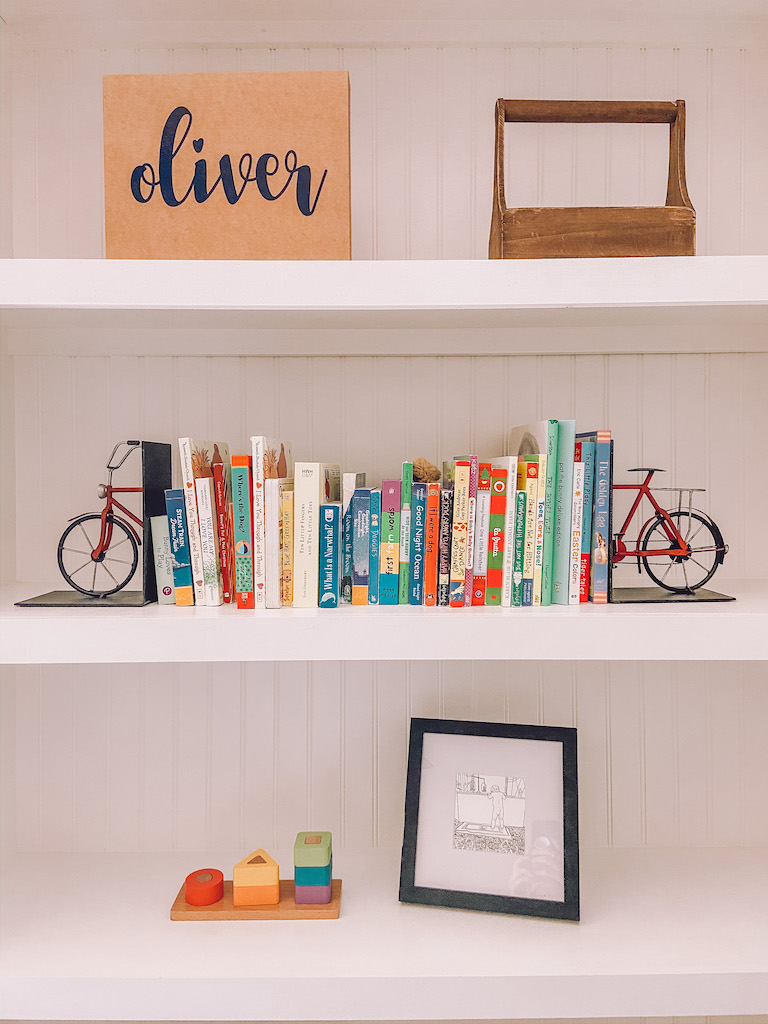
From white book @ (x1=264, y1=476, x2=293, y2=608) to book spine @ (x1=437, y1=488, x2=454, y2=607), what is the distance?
223 millimetres

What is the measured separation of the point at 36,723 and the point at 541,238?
113cm

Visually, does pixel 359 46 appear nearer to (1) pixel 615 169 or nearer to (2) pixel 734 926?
(1) pixel 615 169

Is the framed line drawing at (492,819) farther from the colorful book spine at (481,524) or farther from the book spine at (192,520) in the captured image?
the book spine at (192,520)

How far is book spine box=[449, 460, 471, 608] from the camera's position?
3.62ft

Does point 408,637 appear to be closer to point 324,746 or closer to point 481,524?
point 481,524

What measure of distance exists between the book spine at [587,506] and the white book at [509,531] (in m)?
0.10

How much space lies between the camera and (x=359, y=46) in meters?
1.34

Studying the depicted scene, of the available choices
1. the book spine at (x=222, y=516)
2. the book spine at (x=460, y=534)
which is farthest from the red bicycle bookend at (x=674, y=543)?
the book spine at (x=222, y=516)

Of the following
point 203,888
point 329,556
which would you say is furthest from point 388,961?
point 329,556

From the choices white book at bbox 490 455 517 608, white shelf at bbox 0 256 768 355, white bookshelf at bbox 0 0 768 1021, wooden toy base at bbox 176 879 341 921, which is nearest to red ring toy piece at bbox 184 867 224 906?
wooden toy base at bbox 176 879 341 921

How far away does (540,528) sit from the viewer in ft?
3.62

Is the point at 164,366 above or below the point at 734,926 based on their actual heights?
above

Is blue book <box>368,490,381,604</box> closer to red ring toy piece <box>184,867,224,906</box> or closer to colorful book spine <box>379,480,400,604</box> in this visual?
colorful book spine <box>379,480,400,604</box>

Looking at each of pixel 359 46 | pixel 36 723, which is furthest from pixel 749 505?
pixel 36 723
